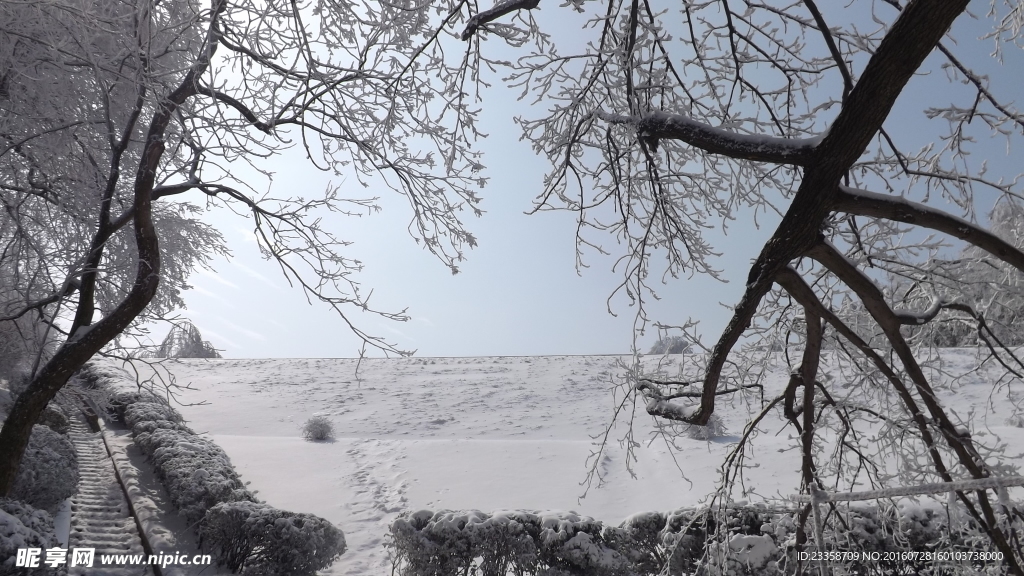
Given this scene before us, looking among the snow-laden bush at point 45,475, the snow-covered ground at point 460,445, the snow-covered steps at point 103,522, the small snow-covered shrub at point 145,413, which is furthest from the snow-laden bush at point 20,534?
the small snow-covered shrub at point 145,413

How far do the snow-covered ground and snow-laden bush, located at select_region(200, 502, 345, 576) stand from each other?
56 cm

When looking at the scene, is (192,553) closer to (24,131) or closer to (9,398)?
(24,131)

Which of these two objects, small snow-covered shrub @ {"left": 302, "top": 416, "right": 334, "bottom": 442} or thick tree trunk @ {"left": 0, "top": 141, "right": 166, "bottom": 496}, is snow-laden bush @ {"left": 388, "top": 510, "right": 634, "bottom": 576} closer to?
thick tree trunk @ {"left": 0, "top": 141, "right": 166, "bottom": 496}

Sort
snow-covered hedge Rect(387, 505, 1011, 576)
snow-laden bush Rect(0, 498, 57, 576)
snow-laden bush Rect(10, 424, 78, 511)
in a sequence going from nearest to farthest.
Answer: snow-laden bush Rect(0, 498, 57, 576) → snow-covered hedge Rect(387, 505, 1011, 576) → snow-laden bush Rect(10, 424, 78, 511)

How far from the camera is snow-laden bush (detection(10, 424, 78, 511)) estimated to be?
6.95 meters

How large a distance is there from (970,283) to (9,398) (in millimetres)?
17945

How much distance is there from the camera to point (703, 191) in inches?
170

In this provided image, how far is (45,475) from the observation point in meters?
7.17

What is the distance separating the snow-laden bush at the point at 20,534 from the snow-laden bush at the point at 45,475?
2613mm

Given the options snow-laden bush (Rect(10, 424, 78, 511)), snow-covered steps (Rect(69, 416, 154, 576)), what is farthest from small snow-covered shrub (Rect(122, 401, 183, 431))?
snow-laden bush (Rect(10, 424, 78, 511))

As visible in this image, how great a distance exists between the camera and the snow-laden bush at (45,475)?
6953mm

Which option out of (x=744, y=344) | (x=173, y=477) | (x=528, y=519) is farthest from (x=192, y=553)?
(x=744, y=344)

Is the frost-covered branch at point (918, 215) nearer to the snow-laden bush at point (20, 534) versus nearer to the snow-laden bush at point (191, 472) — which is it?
the snow-laden bush at point (20, 534)

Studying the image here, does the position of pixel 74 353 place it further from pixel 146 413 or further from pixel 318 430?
pixel 318 430
